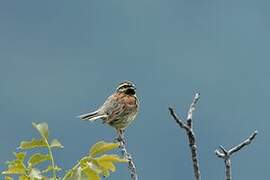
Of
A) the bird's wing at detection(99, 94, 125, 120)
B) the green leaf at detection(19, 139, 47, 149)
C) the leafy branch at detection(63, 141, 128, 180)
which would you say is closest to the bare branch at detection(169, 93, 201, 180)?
the leafy branch at detection(63, 141, 128, 180)

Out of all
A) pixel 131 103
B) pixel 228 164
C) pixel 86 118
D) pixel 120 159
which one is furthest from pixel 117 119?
pixel 228 164

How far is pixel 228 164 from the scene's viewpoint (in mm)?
1812

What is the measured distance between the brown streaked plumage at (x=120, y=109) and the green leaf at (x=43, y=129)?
6.97 meters

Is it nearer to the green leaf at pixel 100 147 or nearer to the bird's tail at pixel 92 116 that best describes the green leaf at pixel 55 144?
the green leaf at pixel 100 147

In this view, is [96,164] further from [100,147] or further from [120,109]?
[120,109]

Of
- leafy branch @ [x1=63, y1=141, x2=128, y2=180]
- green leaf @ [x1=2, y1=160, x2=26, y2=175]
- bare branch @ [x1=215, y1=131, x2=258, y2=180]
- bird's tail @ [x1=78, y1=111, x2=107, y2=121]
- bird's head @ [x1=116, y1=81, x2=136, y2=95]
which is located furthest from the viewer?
bird's head @ [x1=116, y1=81, x2=136, y2=95]

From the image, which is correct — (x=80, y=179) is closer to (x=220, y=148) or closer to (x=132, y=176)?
(x=132, y=176)

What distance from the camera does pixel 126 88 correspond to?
1238cm

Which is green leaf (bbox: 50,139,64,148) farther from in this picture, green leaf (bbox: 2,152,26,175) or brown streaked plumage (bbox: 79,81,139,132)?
brown streaked plumage (bbox: 79,81,139,132)

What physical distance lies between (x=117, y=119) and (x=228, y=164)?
853 cm

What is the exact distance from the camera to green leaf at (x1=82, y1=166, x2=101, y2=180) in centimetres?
225

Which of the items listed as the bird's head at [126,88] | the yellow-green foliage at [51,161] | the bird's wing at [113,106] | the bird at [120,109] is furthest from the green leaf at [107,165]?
the bird's head at [126,88]

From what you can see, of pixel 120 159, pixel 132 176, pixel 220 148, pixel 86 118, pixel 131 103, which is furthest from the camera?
pixel 131 103

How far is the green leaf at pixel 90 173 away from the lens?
7.38 ft
